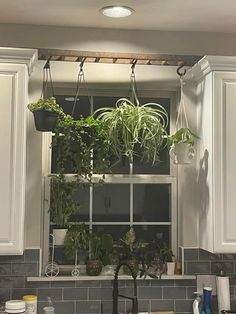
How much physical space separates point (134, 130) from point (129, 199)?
1.74 feet

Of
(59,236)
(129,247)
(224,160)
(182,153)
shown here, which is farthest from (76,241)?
(224,160)

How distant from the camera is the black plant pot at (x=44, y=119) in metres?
2.81

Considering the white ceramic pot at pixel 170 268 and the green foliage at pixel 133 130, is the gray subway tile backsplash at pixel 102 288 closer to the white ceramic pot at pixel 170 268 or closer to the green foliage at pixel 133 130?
the white ceramic pot at pixel 170 268

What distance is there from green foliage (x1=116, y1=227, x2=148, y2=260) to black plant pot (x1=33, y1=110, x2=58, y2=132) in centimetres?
87

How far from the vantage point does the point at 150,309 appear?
3.10m

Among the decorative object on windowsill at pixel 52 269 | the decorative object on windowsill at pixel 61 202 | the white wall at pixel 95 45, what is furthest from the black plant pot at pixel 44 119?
the decorative object on windowsill at pixel 52 269

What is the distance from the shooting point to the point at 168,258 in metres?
3.16

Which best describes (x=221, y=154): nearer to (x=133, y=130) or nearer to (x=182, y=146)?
(x=182, y=146)

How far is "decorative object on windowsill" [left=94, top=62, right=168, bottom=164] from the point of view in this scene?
118 inches

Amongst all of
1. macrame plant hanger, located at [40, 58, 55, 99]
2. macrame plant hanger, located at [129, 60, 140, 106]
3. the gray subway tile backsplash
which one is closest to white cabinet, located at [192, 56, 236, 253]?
the gray subway tile backsplash

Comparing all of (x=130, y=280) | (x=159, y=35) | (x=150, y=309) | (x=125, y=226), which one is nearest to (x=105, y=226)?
(x=125, y=226)

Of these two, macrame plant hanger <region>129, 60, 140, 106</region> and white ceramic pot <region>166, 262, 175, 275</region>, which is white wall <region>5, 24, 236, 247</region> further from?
white ceramic pot <region>166, 262, 175, 275</region>

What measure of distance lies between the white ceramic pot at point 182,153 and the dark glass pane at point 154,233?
1.69ft

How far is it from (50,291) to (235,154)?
1.42 metres
